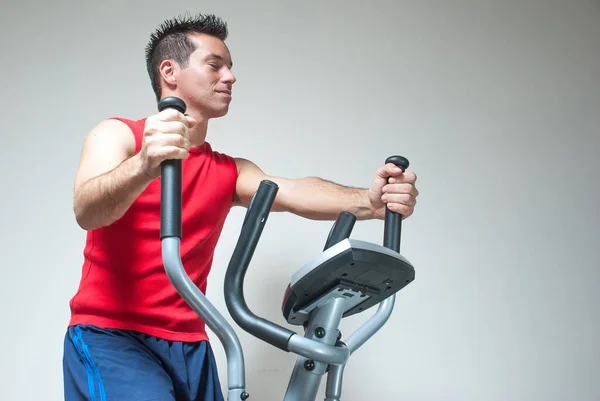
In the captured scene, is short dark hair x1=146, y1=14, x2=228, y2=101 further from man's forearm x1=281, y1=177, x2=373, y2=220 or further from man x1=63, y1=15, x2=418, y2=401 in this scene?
man's forearm x1=281, y1=177, x2=373, y2=220

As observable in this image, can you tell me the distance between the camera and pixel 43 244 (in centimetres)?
233

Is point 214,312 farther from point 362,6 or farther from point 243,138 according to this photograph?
point 362,6

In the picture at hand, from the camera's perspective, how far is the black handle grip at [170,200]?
1.17 metres

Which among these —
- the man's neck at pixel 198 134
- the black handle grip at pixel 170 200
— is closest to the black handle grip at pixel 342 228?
the black handle grip at pixel 170 200

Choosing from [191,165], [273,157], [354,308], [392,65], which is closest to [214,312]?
[354,308]

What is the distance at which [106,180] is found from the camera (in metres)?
1.31

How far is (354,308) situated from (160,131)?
505mm

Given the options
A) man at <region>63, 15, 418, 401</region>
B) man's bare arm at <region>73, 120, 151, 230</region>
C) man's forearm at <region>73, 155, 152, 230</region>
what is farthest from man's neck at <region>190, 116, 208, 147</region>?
man's forearm at <region>73, 155, 152, 230</region>

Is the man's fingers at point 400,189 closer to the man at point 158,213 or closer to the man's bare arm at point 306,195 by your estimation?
the man at point 158,213

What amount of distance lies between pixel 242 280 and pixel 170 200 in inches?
8.2

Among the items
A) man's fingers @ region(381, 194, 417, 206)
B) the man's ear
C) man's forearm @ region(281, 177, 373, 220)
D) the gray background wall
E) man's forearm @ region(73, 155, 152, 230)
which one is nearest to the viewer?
man's forearm @ region(73, 155, 152, 230)

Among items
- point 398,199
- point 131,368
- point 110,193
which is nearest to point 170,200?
point 110,193

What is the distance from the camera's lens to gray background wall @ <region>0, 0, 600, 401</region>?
2.32m

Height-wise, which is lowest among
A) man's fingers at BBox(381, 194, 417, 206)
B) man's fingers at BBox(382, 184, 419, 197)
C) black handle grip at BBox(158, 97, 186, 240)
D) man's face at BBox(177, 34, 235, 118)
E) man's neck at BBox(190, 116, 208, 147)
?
black handle grip at BBox(158, 97, 186, 240)
